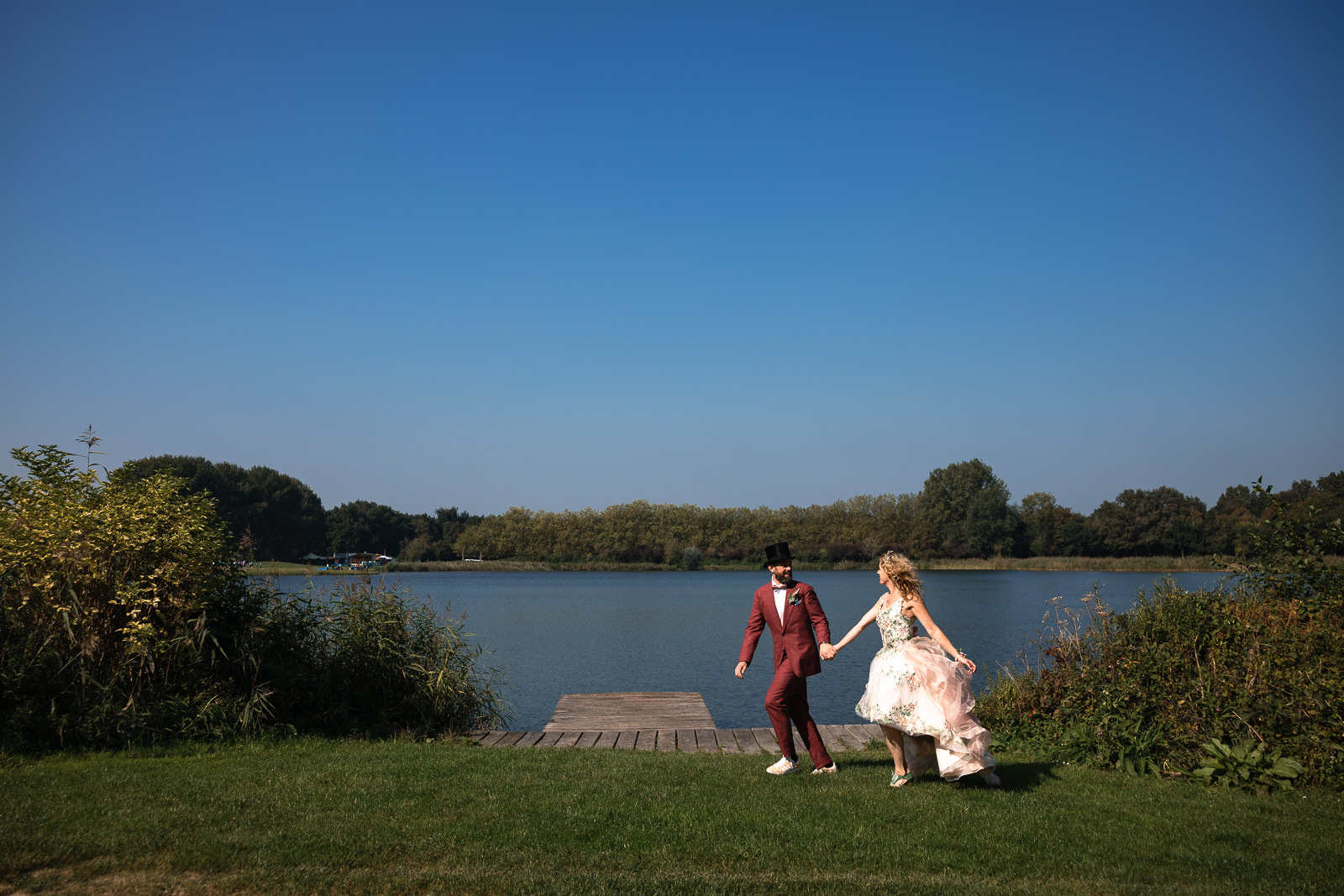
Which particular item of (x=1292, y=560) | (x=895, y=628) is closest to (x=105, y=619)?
(x=895, y=628)

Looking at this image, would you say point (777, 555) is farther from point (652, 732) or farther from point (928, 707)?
point (652, 732)

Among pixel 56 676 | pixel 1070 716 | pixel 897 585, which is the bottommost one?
pixel 1070 716

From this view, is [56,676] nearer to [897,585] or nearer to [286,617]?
[286,617]

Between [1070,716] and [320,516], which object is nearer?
[1070,716]

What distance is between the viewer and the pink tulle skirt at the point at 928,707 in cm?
626

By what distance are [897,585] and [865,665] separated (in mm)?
12204

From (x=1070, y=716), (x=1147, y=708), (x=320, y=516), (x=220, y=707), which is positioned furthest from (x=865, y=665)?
(x=320, y=516)

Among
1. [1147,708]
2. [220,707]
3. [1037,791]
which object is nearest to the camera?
[1037,791]

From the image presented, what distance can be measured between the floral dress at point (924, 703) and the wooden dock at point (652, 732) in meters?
2.33

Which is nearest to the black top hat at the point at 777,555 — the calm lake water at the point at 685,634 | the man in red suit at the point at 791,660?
the man in red suit at the point at 791,660

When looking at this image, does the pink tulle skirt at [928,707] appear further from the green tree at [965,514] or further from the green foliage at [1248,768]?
the green tree at [965,514]

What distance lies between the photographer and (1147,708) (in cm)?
765

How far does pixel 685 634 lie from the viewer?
25281 millimetres

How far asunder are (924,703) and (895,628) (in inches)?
24.6
